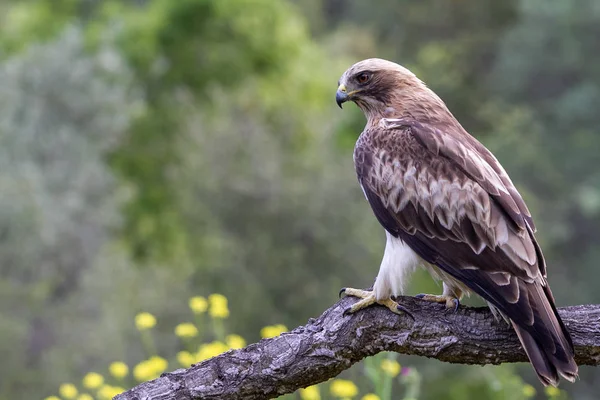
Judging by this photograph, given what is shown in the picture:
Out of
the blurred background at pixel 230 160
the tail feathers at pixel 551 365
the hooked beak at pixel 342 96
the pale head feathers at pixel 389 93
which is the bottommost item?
the tail feathers at pixel 551 365

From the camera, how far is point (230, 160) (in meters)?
20.5

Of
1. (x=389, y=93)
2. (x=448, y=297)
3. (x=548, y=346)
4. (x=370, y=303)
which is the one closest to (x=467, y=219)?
(x=448, y=297)

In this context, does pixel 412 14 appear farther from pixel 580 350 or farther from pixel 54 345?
pixel 580 350

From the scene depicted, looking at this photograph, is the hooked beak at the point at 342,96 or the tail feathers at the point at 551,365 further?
the hooked beak at the point at 342,96

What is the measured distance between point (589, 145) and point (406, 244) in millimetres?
22314

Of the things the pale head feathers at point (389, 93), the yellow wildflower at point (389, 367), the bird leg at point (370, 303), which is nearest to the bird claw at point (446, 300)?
the bird leg at point (370, 303)

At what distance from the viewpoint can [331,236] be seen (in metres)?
18.7

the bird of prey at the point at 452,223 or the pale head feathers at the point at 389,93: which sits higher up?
the pale head feathers at the point at 389,93

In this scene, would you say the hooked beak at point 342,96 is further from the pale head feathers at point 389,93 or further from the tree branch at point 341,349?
the tree branch at point 341,349

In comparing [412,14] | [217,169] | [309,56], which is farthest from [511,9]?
[217,169]

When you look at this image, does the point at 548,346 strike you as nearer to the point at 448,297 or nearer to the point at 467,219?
the point at 448,297

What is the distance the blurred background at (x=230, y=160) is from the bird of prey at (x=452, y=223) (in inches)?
52.4

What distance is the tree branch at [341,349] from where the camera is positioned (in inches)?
182

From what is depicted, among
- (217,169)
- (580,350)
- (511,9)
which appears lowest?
(580,350)
